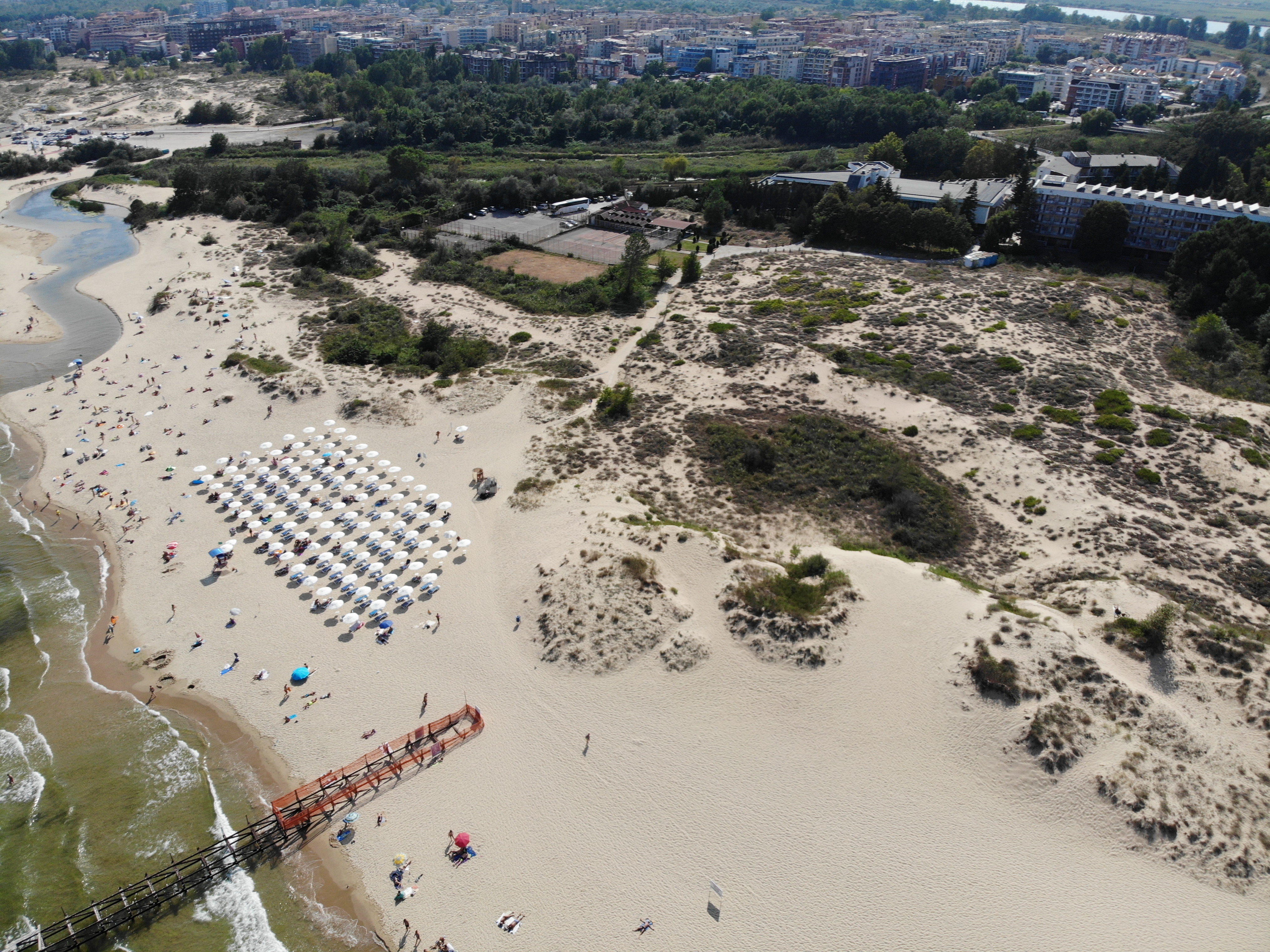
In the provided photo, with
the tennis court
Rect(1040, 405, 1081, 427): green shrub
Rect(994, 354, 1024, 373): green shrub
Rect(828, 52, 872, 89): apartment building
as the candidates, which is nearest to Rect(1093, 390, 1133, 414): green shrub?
Rect(1040, 405, 1081, 427): green shrub

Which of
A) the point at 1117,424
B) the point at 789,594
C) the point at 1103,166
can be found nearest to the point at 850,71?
the point at 1103,166

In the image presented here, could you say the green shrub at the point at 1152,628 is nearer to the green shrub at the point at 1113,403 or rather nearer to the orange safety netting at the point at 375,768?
the green shrub at the point at 1113,403

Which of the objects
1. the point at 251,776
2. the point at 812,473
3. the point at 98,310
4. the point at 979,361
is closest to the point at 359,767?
the point at 251,776

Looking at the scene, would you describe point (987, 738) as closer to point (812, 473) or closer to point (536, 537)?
point (812, 473)

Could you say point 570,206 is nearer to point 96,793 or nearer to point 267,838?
point 96,793

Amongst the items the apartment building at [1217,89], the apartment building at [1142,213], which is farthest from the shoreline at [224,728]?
the apartment building at [1217,89]
